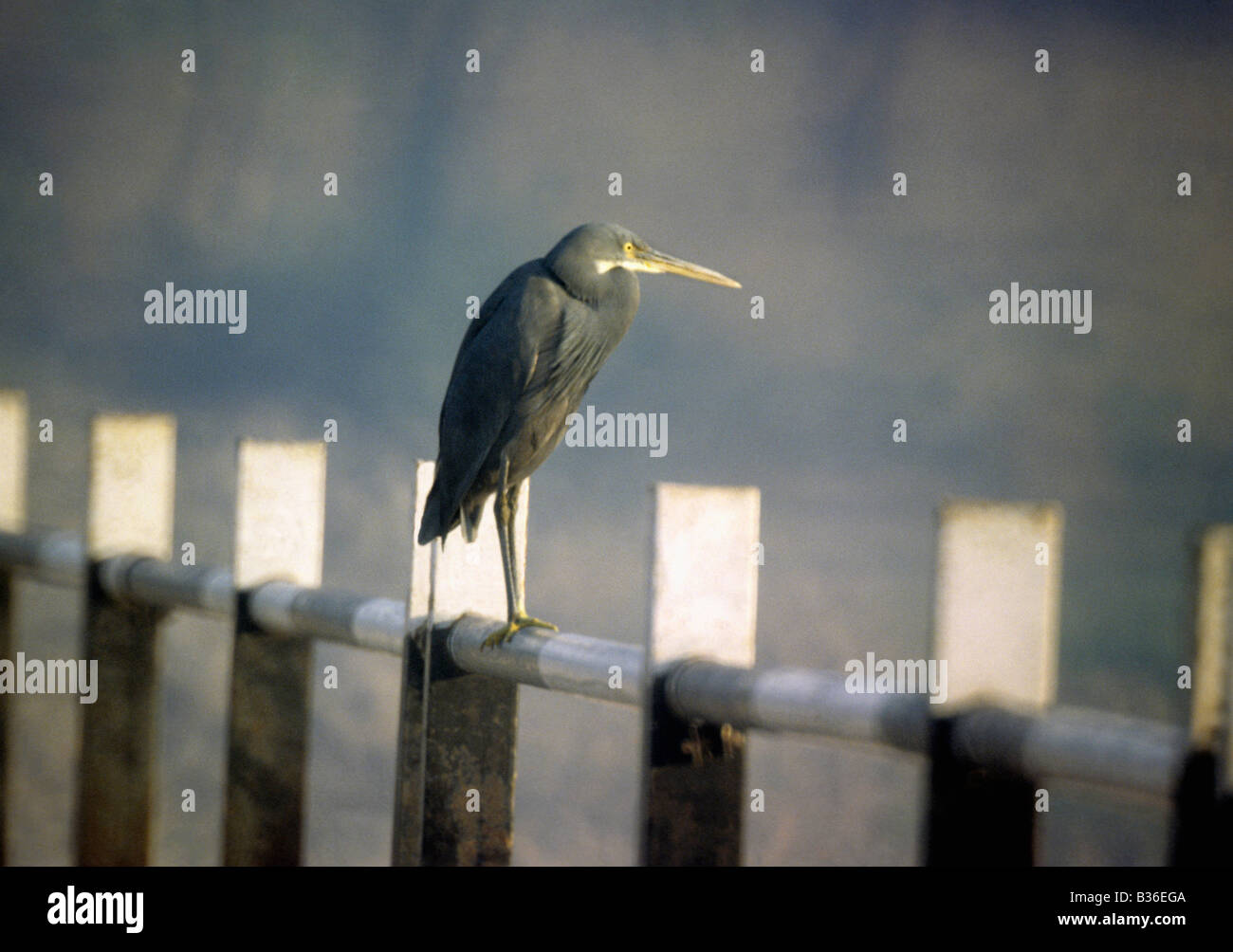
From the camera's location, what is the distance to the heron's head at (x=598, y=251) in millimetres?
2301

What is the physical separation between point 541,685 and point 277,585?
2.43ft

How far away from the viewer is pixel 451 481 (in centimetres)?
223

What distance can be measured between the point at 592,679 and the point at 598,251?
913 millimetres

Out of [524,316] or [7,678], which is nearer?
[524,316]

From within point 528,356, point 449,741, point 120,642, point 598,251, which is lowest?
point 449,741

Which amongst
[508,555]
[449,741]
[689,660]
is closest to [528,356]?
[508,555]

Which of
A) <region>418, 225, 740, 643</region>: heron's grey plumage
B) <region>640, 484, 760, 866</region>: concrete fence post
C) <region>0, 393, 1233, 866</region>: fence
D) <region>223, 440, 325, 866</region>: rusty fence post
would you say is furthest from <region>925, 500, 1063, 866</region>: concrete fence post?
<region>223, 440, 325, 866</region>: rusty fence post

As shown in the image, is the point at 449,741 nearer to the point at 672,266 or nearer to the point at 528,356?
the point at 528,356

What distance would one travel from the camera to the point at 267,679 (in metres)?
2.39

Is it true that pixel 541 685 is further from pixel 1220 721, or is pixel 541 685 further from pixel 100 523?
pixel 100 523

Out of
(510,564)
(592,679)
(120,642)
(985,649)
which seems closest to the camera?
(985,649)

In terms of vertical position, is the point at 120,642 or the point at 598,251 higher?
the point at 598,251
